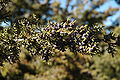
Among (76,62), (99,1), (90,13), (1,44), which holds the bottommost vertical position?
(1,44)

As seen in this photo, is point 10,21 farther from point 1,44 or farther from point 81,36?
point 81,36

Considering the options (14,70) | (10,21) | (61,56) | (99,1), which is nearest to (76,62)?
(61,56)

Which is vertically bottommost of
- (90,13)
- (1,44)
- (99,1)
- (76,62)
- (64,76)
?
(1,44)

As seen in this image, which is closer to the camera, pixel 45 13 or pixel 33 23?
pixel 33 23

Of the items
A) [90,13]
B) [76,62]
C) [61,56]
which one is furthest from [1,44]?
[90,13]

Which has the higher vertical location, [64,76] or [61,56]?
[61,56]

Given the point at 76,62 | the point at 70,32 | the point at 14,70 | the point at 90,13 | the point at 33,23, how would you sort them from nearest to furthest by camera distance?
the point at 70,32, the point at 33,23, the point at 14,70, the point at 76,62, the point at 90,13

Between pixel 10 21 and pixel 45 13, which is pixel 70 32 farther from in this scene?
pixel 45 13

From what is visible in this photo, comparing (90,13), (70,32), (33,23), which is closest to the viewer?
(70,32)

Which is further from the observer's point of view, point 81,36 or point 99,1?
point 99,1
